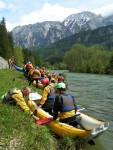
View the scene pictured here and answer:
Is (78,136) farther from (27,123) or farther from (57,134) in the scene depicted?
(27,123)

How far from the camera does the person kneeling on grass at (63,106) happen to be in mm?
9867

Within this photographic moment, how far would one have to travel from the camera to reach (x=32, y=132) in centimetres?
880

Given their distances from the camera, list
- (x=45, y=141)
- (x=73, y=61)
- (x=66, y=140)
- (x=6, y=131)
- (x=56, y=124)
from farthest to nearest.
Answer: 1. (x=73, y=61)
2. (x=56, y=124)
3. (x=66, y=140)
4. (x=45, y=141)
5. (x=6, y=131)

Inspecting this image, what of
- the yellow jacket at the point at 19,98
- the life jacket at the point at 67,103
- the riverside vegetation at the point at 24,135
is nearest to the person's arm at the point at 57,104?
the life jacket at the point at 67,103

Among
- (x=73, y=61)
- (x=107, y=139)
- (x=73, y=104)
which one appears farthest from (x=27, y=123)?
(x=73, y=61)

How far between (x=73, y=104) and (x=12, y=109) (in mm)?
2242

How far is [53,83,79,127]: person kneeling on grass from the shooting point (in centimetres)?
987

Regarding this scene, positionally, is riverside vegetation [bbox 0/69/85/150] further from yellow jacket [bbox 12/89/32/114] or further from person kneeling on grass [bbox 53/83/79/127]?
person kneeling on grass [bbox 53/83/79/127]

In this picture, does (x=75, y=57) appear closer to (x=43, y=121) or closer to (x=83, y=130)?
(x=43, y=121)

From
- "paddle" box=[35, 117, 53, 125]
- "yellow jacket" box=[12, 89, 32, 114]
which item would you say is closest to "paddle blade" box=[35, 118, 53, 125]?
"paddle" box=[35, 117, 53, 125]

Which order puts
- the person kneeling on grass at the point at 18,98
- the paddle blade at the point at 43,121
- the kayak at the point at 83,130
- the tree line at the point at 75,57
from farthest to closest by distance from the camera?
1. the tree line at the point at 75,57
2. the person kneeling on grass at the point at 18,98
3. the paddle blade at the point at 43,121
4. the kayak at the point at 83,130

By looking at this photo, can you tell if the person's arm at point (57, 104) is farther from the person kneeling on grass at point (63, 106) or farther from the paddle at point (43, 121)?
the paddle at point (43, 121)

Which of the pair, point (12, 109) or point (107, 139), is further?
point (107, 139)

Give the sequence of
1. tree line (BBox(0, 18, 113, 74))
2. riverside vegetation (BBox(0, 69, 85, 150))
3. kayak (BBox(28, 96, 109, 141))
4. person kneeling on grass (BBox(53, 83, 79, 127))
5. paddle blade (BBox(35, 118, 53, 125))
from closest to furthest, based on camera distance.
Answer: riverside vegetation (BBox(0, 69, 85, 150)), kayak (BBox(28, 96, 109, 141)), person kneeling on grass (BBox(53, 83, 79, 127)), paddle blade (BBox(35, 118, 53, 125)), tree line (BBox(0, 18, 113, 74))
